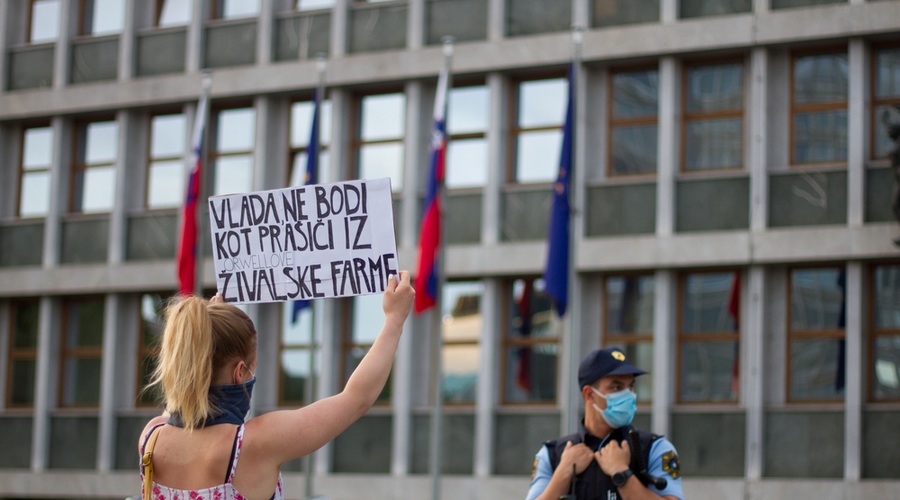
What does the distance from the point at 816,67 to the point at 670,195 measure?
105 inches

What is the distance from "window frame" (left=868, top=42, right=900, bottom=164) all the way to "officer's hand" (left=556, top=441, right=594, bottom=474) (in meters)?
17.2

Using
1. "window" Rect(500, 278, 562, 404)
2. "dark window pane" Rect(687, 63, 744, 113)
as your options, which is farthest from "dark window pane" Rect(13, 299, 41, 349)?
"dark window pane" Rect(687, 63, 744, 113)

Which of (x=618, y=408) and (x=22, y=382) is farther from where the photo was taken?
(x=22, y=382)

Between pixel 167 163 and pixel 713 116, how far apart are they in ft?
33.2

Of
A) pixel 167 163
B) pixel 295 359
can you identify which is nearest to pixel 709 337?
pixel 295 359

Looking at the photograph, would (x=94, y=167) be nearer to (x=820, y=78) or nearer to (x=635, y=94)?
(x=635, y=94)

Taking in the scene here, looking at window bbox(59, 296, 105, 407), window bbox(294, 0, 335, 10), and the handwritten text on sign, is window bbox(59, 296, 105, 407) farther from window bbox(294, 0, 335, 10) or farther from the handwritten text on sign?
the handwritten text on sign

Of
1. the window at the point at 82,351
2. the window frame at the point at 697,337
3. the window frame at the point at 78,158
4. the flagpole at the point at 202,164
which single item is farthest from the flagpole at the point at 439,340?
the window frame at the point at 78,158

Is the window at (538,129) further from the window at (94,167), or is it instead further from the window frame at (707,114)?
the window at (94,167)

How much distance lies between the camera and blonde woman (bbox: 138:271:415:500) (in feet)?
13.1

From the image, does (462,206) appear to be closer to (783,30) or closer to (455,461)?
(455,461)

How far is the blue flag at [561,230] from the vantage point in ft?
70.1

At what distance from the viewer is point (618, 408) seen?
6461mm

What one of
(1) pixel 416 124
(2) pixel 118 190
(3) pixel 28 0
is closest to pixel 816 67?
(1) pixel 416 124
